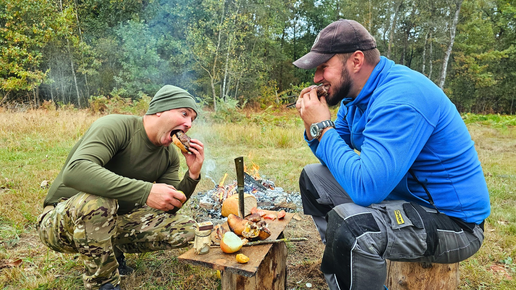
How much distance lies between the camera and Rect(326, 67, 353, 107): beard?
232 centimetres

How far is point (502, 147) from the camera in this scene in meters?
9.91

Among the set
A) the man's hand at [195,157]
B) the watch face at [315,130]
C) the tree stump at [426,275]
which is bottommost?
the tree stump at [426,275]

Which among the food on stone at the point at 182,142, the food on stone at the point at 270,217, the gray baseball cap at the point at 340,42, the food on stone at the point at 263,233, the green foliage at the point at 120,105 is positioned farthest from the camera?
the green foliage at the point at 120,105

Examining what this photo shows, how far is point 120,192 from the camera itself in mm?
2209

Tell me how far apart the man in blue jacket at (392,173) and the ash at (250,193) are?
235cm

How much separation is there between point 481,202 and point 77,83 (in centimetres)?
2477

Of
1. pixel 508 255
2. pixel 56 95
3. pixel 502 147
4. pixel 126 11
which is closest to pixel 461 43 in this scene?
pixel 502 147

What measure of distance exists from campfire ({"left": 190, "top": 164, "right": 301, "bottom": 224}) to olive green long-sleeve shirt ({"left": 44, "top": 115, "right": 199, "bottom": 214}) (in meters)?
1.42

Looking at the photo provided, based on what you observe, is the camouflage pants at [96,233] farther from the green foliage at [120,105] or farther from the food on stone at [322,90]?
the green foliage at [120,105]

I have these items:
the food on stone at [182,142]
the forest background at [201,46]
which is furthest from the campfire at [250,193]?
the forest background at [201,46]

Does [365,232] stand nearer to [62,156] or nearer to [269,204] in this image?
[269,204]

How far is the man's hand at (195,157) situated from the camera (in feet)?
8.75

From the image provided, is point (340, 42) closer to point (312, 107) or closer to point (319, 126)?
point (312, 107)

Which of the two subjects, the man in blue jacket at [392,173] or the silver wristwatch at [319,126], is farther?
the silver wristwatch at [319,126]
